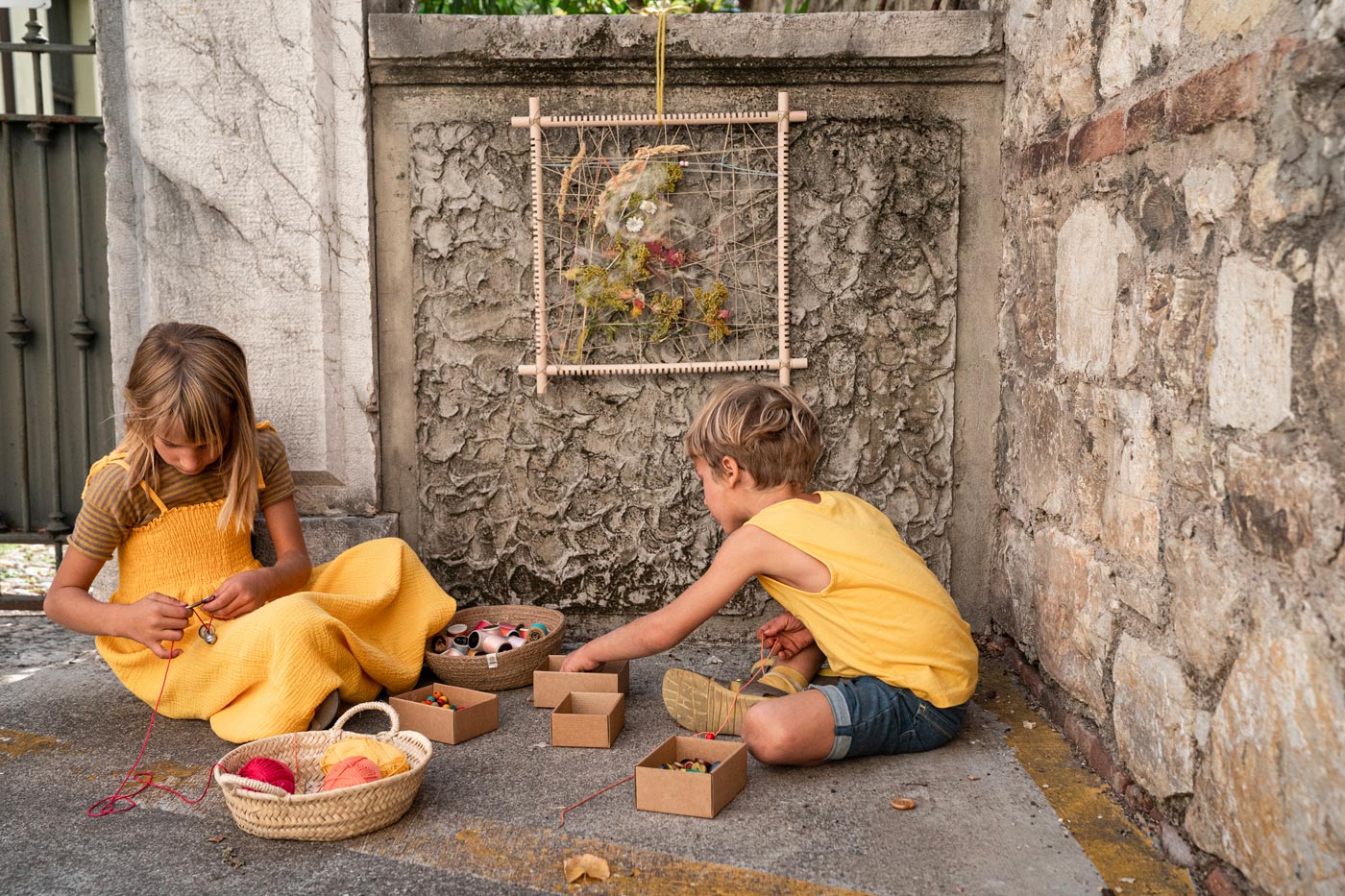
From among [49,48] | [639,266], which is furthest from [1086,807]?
[49,48]

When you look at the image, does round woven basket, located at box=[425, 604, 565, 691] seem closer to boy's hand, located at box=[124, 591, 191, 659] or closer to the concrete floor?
the concrete floor

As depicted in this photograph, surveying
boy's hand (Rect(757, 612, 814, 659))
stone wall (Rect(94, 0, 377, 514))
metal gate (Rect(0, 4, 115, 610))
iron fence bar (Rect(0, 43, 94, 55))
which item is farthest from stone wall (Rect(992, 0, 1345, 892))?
metal gate (Rect(0, 4, 115, 610))

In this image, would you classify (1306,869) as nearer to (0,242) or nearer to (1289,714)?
(1289,714)

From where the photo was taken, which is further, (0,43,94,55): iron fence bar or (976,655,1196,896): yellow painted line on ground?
(0,43,94,55): iron fence bar

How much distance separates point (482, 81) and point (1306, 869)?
284 centimetres

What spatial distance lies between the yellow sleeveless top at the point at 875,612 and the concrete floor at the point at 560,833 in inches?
8.1

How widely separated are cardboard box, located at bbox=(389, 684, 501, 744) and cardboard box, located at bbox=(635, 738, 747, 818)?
570 millimetres

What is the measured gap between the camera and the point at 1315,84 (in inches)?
62.6

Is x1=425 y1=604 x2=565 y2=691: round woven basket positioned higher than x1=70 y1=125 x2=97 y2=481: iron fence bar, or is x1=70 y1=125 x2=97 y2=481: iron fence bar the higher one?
x1=70 y1=125 x2=97 y2=481: iron fence bar

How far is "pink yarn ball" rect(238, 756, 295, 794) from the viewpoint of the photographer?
2203mm

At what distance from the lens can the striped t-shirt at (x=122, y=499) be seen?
280 cm

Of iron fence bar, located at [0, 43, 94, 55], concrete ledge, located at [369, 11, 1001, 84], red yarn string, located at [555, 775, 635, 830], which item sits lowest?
red yarn string, located at [555, 775, 635, 830]

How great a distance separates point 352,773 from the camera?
2189mm

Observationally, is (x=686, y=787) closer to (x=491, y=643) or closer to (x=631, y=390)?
(x=491, y=643)
